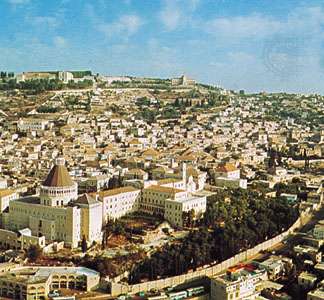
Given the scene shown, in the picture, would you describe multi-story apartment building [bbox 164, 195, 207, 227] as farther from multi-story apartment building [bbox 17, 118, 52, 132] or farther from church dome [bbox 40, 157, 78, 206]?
multi-story apartment building [bbox 17, 118, 52, 132]

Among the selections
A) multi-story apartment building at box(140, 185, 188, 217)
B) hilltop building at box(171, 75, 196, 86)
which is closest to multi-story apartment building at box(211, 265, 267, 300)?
multi-story apartment building at box(140, 185, 188, 217)

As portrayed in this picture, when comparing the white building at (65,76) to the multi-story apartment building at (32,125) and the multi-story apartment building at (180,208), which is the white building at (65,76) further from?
the multi-story apartment building at (180,208)

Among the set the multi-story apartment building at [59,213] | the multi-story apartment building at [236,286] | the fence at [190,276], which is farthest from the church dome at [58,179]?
the multi-story apartment building at [236,286]

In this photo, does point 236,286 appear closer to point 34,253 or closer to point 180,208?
point 180,208

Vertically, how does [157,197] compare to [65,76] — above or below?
below

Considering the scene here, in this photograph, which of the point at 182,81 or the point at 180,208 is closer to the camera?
the point at 180,208

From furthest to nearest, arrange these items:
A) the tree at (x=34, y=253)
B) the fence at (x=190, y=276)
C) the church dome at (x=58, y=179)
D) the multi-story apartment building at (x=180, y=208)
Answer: the multi-story apartment building at (x=180, y=208) < the church dome at (x=58, y=179) < the tree at (x=34, y=253) < the fence at (x=190, y=276)

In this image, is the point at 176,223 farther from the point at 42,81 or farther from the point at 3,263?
the point at 42,81

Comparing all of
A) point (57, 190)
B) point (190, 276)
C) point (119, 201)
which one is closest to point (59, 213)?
point (57, 190)

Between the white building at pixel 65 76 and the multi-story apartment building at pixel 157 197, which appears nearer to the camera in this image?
the multi-story apartment building at pixel 157 197

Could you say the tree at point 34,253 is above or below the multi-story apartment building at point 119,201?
below
